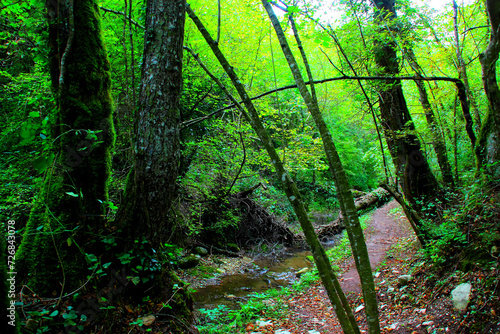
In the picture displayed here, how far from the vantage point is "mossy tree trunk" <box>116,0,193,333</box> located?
266 cm

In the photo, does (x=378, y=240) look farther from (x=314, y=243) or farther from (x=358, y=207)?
(x=314, y=243)

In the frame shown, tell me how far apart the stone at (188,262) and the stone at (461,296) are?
227 inches

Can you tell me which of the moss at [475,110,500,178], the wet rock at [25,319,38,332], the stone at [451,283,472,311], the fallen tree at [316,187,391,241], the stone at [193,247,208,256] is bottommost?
the fallen tree at [316,187,391,241]

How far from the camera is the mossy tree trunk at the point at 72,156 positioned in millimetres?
2350

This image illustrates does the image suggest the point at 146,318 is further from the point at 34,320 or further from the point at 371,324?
the point at 371,324

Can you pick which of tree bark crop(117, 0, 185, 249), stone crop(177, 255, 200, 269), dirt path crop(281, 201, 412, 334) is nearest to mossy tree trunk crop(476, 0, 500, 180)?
dirt path crop(281, 201, 412, 334)

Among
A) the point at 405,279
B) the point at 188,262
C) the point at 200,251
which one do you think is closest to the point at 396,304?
the point at 405,279

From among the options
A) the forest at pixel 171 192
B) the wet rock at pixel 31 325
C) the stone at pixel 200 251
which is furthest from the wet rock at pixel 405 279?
the stone at pixel 200 251

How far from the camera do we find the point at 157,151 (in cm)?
270

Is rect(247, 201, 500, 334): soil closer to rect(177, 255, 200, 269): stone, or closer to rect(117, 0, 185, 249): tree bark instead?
rect(117, 0, 185, 249): tree bark

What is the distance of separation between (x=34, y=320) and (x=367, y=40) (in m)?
6.54

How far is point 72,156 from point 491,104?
5.22m

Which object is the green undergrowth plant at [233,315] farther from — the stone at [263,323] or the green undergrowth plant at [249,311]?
the stone at [263,323]

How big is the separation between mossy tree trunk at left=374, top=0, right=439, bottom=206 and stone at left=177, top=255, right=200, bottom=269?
559 cm
